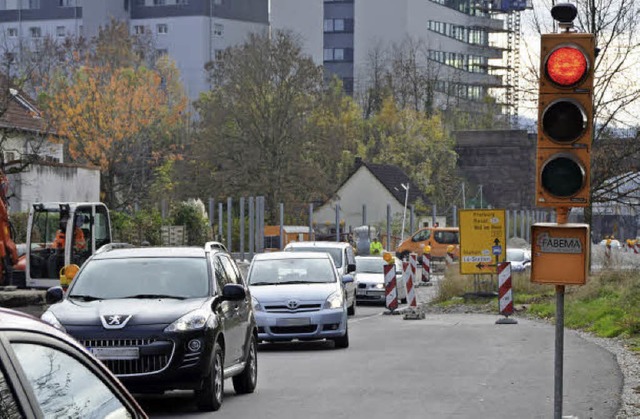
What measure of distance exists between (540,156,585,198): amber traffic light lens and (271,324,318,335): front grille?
1264 centimetres

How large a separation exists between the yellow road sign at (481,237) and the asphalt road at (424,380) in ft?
32.5

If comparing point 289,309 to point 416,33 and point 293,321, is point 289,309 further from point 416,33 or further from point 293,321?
point 416,33

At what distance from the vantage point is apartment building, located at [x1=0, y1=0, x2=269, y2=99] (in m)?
128

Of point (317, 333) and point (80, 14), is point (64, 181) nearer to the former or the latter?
point (317, 333)

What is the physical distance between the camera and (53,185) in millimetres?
53688

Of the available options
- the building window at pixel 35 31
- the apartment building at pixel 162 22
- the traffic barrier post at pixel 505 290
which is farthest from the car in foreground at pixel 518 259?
the building window at pixel 35 31

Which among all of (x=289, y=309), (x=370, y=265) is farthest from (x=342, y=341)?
(x=370, y=265)

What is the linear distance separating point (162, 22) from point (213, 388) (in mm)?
118330

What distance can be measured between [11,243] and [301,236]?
3073 cm

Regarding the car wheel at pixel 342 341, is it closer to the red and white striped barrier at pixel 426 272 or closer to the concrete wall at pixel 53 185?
the red and white striped barrier at pixel 426 272

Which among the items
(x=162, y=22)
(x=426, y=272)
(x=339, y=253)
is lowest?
(x=426, y=272)

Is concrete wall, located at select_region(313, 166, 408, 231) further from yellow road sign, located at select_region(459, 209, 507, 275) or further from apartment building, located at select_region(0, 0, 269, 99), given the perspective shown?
yellow road sign, located at select_region(459, 209, 507, 275)

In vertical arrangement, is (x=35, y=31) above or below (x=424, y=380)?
above

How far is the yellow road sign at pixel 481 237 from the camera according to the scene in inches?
1405
